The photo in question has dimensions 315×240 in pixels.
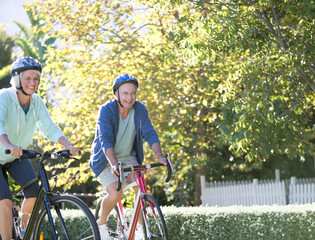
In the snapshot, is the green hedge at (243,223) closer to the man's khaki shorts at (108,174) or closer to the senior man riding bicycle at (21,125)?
the man's khaki shorts at (108,174)

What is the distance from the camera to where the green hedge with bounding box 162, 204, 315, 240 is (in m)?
6.38

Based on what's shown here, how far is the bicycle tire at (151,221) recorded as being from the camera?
4.42 metres

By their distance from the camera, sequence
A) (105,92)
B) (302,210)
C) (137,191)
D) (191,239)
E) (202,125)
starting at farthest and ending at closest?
(202,125)
(105,92)
(191,239)
(302,210)
(137,191)

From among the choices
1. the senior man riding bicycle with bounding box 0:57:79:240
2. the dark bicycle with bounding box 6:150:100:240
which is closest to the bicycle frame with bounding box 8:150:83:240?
the dark bicycle with bounding box 6:150:100:240

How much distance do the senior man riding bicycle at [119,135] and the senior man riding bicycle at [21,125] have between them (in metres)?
0.41

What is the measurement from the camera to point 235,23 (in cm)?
731

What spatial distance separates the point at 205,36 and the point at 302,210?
269 cm

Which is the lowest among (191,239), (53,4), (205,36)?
(191,239)

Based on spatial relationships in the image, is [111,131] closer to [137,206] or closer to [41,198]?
[137,206]

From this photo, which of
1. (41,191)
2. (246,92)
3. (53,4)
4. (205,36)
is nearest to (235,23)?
(205,36)

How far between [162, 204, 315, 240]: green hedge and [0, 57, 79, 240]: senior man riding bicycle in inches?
110

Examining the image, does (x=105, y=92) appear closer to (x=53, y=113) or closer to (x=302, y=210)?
(x=53, y=113)

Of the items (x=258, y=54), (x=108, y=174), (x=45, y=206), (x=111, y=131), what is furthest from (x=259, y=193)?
(x=45, y=206)

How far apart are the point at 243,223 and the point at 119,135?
2.45m
